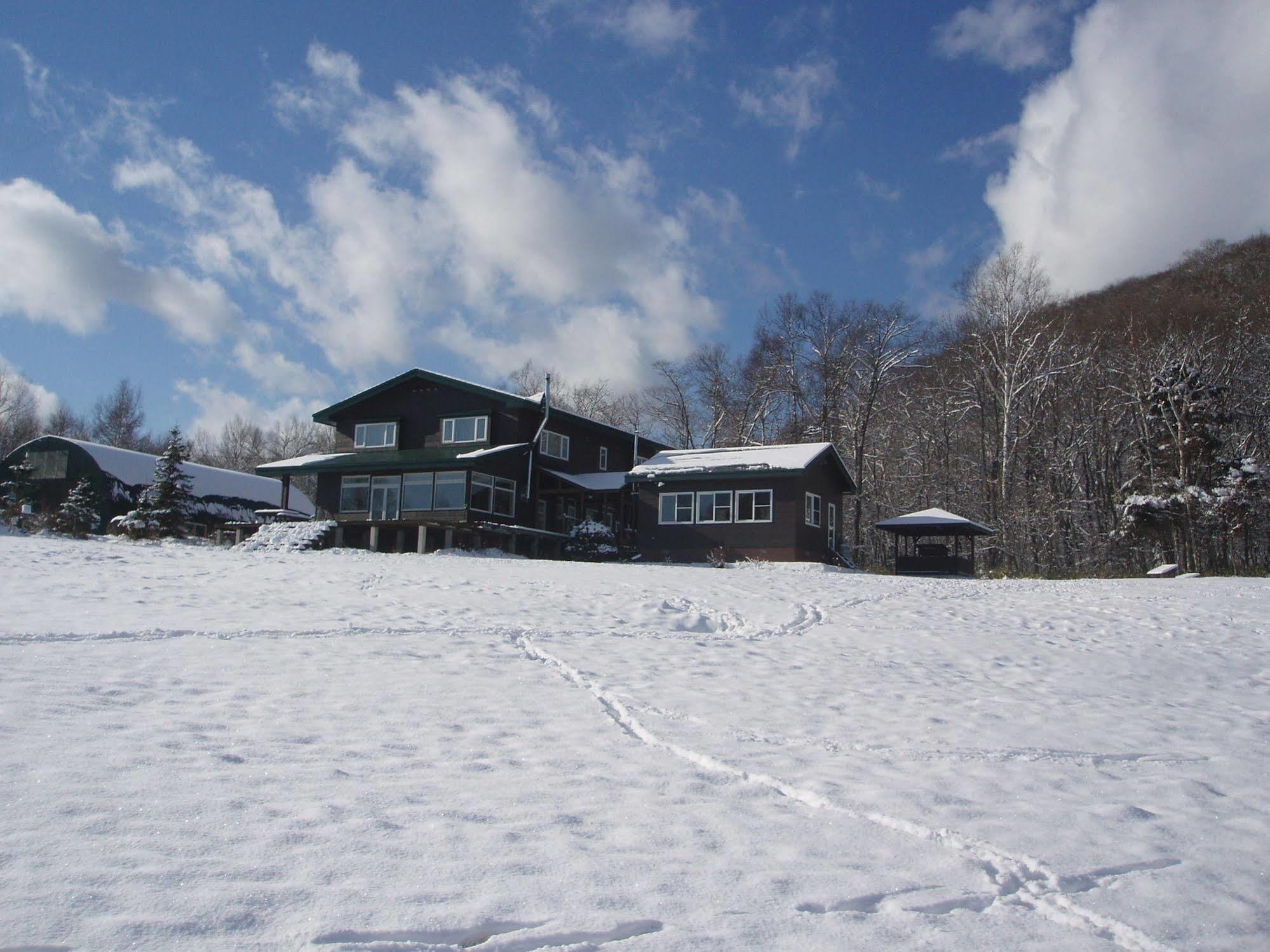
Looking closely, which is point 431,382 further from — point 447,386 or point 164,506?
point 164,506

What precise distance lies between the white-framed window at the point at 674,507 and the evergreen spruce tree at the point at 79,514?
17.1 meters

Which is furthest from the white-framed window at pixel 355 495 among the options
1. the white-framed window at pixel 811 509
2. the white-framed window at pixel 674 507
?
the white-framed window at pixel 811 509

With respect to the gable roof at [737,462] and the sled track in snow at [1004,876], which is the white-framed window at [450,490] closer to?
the gable roof at [737,462]

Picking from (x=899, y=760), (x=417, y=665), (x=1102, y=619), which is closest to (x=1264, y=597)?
(x=1102, y=619)

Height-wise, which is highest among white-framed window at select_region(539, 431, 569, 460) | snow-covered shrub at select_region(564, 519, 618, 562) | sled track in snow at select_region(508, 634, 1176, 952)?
white-framed window at select_region(539, 431, 569, 460)

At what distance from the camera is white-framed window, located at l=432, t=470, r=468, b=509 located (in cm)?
2975

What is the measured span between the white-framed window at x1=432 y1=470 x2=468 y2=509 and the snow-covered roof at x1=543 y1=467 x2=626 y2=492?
12.0 feet

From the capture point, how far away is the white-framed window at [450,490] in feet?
97.6

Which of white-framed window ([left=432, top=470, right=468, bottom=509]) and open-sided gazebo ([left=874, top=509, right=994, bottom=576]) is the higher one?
white-framed window ([left=432, top=470, right=468, bottom=509])

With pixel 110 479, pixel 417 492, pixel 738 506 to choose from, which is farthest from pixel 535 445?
pixel 110 479

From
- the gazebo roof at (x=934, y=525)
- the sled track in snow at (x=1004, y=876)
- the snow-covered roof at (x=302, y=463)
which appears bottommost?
the sled track in snow at (x=1004, y=876)

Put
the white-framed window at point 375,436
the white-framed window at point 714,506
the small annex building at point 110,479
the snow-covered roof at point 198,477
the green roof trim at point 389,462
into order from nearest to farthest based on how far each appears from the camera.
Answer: the white-framed window at point 714,506, the green roof trim at point 389,462, the white-framed window at point 375,436, the small annex building at point 110,479, the snow-covered roof at point 198,477

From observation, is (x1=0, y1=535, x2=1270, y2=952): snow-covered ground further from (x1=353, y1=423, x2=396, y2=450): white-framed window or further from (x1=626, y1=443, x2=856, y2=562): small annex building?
(x1=353, y1=423, x2=396, y2=450): white-framed window

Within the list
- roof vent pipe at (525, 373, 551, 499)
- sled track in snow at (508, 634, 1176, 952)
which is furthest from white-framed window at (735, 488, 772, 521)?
sled track in snow at (508, 634, 1176, 952)
